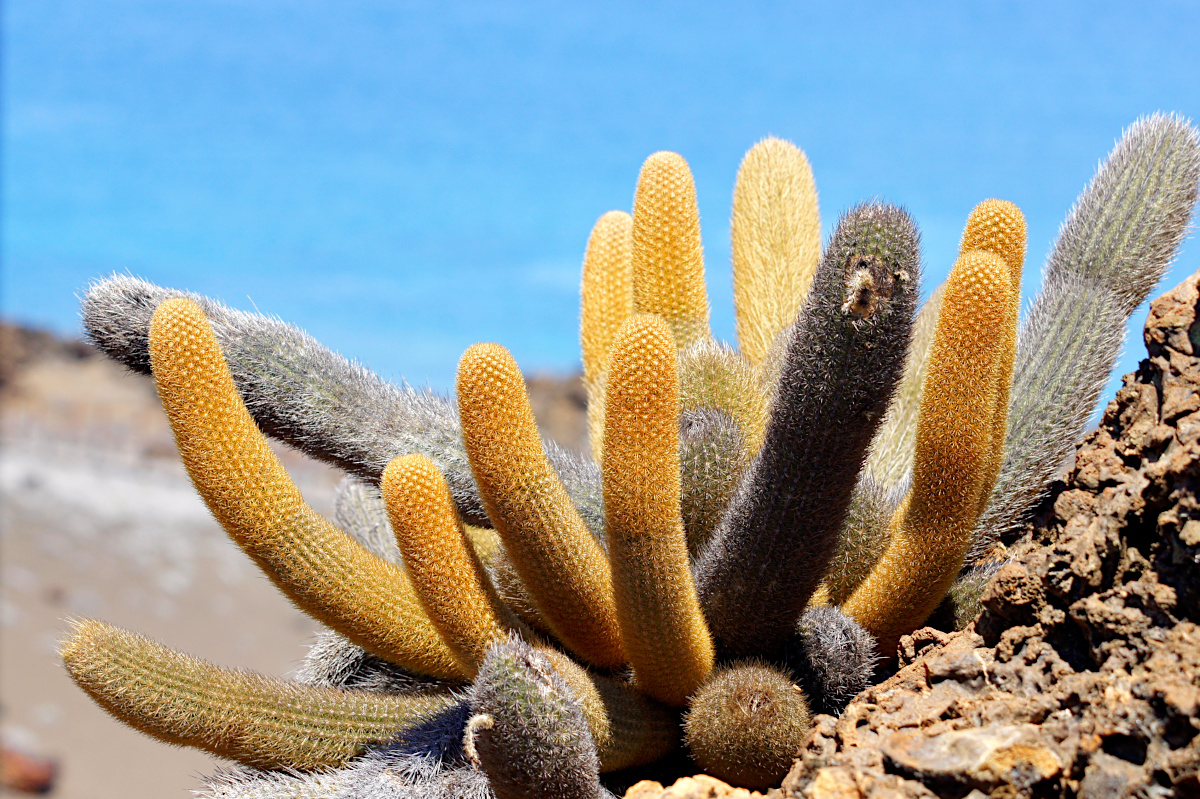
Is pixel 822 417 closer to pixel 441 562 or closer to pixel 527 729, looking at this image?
pixel 527 729

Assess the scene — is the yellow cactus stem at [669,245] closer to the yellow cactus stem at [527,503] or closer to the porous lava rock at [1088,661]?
the yellow cactus stem at [527,503]

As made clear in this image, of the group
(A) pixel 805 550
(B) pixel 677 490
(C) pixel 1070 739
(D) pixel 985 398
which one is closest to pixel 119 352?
(B) pixel 677 490

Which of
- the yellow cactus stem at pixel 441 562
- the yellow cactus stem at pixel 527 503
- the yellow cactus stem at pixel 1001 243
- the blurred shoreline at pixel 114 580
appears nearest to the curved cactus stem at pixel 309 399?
the blurred shoreline at pixel 114 580

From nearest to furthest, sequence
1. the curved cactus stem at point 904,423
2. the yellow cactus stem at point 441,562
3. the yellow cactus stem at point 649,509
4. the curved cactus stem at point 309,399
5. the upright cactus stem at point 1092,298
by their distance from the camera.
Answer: the yellow cactus stem at point 649,509 < the yellow cactus stem at point 441,562 < the upright cactus stem at point 1092,298 < the curved cactus stem at point 309,399 < the curved cactus stem at point 904,423

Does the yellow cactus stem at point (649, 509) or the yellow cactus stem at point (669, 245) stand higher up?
the yellow cactus stem at point (669, 245)

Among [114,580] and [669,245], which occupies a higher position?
[669,245]

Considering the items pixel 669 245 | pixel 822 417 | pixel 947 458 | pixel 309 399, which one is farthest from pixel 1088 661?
pixel 309 399

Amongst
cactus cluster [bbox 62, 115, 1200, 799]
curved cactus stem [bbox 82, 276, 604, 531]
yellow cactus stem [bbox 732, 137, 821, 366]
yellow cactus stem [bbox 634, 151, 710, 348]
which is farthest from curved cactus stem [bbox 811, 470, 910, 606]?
yellow cactus stem [bbox 732, 137, 821, 366]
